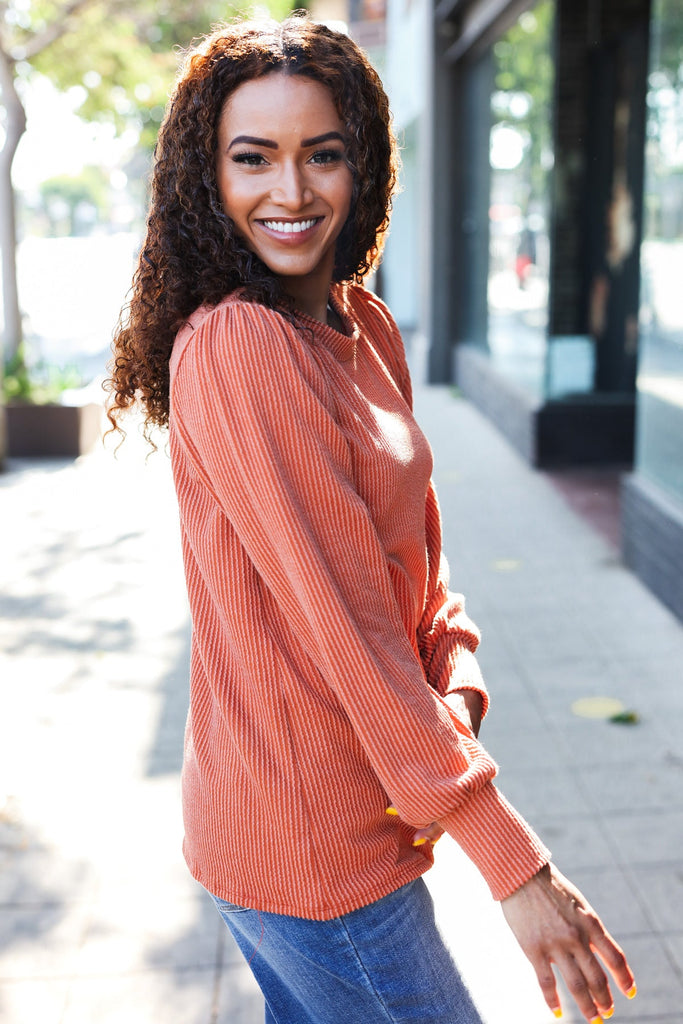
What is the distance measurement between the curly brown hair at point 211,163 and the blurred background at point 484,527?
0.34 metres

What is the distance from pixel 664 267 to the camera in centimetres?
587

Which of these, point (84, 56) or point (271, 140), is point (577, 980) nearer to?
point (271, 140)

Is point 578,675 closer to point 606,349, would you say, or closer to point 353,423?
point 353,423

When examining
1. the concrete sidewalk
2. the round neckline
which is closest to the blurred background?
the concrete sidewalk

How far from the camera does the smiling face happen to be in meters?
1.54

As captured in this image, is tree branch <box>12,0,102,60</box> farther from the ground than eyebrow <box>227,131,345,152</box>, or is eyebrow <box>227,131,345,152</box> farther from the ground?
tree branch <box>12,0,102,60</box>

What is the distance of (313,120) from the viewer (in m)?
1.56

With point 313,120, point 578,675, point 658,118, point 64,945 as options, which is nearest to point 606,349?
point 658,118

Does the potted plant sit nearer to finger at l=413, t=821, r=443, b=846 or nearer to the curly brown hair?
the curly brown hair

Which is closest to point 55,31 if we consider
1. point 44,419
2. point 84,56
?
point 84,56

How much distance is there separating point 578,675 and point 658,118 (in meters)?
2.88

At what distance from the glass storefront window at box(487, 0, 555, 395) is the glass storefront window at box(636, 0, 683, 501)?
311cm

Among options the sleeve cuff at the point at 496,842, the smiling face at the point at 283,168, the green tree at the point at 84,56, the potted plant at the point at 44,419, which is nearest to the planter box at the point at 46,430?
the potted plant at the point at 44,419

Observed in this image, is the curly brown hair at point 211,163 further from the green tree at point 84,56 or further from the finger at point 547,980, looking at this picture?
the green tree at point 84,56
